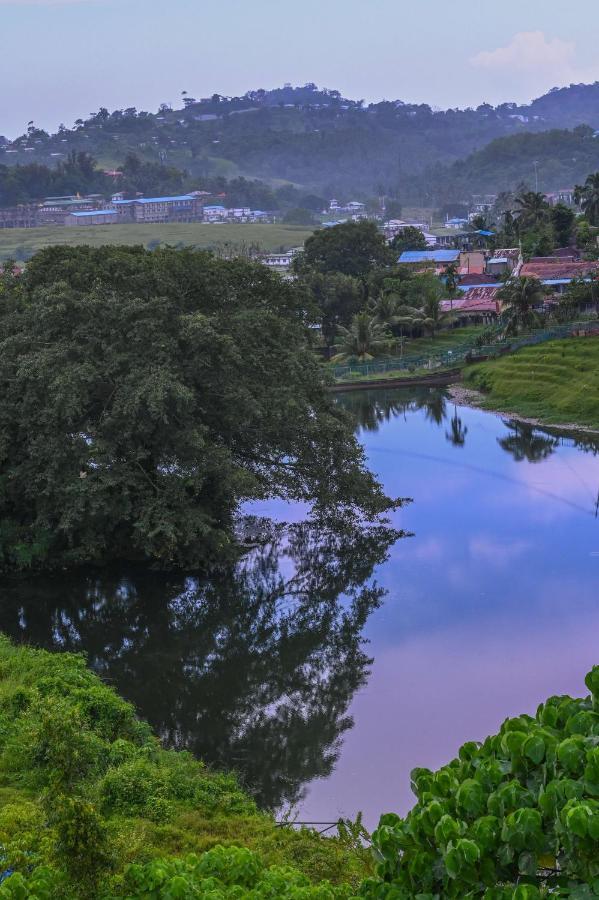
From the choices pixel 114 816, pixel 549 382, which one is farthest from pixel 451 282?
pixel 114 816

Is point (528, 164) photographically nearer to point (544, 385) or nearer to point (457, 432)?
point (544, 385)

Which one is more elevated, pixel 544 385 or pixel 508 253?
pixel 508 253

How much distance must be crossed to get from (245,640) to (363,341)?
3421 cm

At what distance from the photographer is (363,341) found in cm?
5300

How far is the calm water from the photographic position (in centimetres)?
1570

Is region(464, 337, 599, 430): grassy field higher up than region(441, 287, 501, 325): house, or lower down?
lower down

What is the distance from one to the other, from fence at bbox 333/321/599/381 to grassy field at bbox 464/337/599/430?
1.18 m

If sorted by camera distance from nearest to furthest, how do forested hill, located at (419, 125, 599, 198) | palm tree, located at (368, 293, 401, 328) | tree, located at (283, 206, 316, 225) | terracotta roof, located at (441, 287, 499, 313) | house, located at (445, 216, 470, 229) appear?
palm tree, located at (368, 293, 401, 328) < terracotta roof, located at (441, 287, 499, 313) < tree, located at (283, 206, 316, 225) < house, located at (445, 216, 470, 229) < forested hill, located at (419, 125, 599, 198)

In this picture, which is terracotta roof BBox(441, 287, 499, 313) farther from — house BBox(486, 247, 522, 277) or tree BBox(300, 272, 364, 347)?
tree BBox(300, 272, 364, 347)

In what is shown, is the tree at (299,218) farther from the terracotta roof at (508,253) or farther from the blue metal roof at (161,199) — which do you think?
the terracotta roof at (508,253)

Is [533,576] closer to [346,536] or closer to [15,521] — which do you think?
[346,536]

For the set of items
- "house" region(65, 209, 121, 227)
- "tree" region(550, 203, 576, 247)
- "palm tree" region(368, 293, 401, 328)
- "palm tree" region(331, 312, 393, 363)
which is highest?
"house" region(65, 209, 121, 227)

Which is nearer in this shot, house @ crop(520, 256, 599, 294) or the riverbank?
the riverbank

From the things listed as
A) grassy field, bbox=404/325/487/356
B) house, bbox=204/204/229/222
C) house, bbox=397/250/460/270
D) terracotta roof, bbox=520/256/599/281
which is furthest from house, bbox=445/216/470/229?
grassy field, bbox=404/325/487/356
